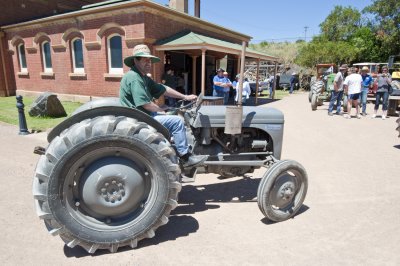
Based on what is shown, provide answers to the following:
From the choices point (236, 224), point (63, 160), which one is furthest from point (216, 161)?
point (63, 160)

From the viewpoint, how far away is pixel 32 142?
6828 millimetres

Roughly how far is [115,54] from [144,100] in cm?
1055

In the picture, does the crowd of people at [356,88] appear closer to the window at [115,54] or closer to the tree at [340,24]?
the window at [115,54]

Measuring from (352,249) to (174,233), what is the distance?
1.85 meters

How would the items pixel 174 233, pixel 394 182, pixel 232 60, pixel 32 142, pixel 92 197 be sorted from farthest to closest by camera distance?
1. pixel 232 60
2. pixel 32 142
3. pixel 394 182
4. pixel 174 233
5. pixel 92 197

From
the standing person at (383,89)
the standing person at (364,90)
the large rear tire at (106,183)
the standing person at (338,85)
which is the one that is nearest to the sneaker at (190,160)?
the large rear tire at (106,183)

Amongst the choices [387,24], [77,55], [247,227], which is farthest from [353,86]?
[387,24]

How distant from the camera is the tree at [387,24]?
2803cm

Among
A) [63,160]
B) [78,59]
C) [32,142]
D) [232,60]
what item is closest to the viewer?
[63,160]

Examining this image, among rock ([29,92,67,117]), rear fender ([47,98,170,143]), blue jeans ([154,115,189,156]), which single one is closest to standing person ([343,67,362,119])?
blue jeans ([154,115,189,156])

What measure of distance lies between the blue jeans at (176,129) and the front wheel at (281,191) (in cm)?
101

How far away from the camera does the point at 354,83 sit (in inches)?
406

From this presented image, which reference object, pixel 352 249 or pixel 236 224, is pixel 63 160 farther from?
pixel 352 249

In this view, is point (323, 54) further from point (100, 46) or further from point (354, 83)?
point (100, 46)
